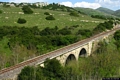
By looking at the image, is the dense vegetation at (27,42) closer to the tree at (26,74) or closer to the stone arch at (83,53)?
the stone arch at (83,53)

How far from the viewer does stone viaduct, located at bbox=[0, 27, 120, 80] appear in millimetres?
19406

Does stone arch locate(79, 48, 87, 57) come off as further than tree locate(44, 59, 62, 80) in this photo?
Yes

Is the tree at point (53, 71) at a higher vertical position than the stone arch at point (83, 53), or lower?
higher

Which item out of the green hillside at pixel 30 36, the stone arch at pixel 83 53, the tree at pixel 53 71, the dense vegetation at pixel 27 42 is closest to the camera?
the tree at pixel 53 71

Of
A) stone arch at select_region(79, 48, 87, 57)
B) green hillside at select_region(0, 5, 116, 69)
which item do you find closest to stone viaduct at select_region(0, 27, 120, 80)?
stone arch at select_region(79, 48, 87, 57)

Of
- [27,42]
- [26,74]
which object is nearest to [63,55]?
[27,42]

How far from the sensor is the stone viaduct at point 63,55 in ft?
63.7

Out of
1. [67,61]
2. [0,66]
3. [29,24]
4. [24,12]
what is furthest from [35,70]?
[24,12]

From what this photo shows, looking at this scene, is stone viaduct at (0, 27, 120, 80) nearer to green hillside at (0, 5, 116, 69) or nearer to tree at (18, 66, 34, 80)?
tree at (18, 66, 34, 80)

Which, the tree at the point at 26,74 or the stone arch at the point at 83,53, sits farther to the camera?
the stone arch at the point at 83,53

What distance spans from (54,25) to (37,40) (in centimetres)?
1583

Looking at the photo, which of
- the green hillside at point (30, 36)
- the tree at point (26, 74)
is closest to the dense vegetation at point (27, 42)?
the green hillside at point (30, 36)

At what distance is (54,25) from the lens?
54188mm

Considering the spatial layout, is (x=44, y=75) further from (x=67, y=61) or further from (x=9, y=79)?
(x=67, y=61)
